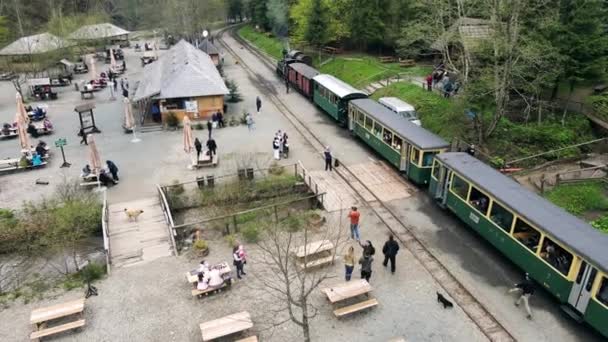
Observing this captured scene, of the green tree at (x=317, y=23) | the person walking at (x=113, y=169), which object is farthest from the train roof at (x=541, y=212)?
the green tree at (x=317, y=23)

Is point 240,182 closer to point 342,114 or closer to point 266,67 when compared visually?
point 342,114

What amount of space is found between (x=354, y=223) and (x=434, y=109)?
14.4 metres

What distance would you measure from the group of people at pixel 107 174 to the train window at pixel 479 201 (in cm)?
1644

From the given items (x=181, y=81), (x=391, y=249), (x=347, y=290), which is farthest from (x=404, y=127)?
(x=181, y=81)

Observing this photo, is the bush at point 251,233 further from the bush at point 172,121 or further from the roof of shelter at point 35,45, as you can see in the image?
the roof of shelter at point 35,45

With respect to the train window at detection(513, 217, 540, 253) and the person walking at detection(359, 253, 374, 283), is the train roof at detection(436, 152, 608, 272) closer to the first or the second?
the train window at detection(513, 217, 540, 253)

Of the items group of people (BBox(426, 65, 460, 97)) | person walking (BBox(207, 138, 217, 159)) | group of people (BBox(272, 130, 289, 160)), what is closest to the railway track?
group of people (BBox(272, 130, 289, 160))

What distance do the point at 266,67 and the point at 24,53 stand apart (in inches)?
942

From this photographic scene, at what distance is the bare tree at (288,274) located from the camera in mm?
13469

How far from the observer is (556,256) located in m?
13.4

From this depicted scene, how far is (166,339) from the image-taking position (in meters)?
12.9

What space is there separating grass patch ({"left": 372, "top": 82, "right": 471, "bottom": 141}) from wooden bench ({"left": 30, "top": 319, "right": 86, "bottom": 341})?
66.3 feet

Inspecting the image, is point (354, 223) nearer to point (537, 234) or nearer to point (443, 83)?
point (537, 234)

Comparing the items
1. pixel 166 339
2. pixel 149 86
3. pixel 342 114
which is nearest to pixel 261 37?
pixel 149 86
